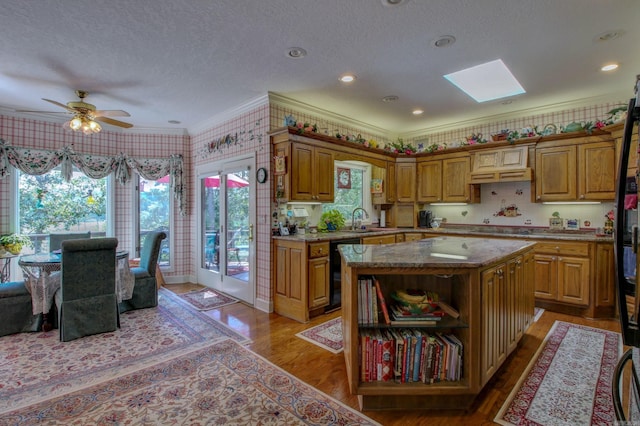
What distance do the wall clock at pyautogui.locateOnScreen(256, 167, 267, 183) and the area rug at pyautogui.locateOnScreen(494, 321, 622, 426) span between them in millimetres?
3252

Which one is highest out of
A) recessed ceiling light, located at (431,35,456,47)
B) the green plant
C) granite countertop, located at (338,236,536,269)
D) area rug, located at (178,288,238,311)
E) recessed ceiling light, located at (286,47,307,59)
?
recessed ceiling light, located at (286,47,307,59)

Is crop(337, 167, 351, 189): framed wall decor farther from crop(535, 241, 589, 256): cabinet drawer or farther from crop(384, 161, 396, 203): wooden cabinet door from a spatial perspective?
crop(535, 241, 589, 256): cabinet drawer

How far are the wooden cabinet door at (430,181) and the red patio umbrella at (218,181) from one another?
303cm

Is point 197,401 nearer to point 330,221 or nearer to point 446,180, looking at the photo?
point 330,221

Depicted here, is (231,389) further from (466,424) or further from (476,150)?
(476,150)

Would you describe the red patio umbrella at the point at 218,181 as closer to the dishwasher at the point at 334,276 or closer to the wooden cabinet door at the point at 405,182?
the dishwasher at the point at 334,276

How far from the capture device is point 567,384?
2328mm

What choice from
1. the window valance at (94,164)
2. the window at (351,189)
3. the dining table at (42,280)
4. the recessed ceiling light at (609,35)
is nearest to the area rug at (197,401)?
the dining table at (42,280)

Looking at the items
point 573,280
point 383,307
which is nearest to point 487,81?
point 573,280

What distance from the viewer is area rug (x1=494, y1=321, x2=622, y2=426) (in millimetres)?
1978

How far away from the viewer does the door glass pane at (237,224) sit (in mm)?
4527

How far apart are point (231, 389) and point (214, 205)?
11.0 ft

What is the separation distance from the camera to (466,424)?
193 centimetres

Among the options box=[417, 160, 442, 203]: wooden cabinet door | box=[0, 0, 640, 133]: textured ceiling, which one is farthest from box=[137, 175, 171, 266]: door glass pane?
box=[417, 160, 442, 203]: wooden cabinet door
